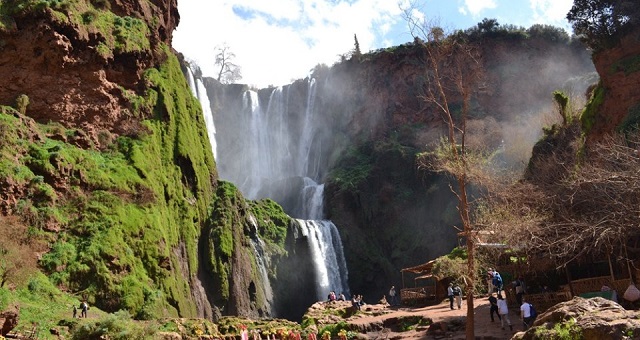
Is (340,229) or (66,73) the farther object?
(340,229)

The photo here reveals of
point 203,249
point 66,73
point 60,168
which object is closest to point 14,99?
point 66,73

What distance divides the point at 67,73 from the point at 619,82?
2927 centimetres

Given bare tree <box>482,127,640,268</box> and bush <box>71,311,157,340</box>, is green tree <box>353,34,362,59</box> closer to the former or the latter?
bare tree <box>482,127,640,268</box>

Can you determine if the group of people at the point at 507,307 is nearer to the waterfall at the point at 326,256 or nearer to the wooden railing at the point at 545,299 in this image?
the wooden railing at the point at 545,299

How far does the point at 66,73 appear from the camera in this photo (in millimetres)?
28250

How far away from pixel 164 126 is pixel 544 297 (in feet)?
76.3

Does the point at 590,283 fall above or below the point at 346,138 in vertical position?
below

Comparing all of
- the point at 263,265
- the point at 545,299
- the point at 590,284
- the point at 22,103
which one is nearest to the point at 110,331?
the point at 22,103

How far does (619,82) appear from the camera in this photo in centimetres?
2738

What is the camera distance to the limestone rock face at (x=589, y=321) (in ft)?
24.4

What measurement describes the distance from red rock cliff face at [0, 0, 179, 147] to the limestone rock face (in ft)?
82.5

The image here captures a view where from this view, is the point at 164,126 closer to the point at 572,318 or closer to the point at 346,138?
the point at 572,318

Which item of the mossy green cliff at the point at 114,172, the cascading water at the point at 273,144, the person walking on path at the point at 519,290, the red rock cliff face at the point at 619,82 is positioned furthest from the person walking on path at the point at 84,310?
the cascading water at the point at 273,144

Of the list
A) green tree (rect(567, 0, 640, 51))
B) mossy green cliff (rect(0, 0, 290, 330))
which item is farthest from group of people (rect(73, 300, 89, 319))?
green tree (rect(567, 0, 640, 51))
